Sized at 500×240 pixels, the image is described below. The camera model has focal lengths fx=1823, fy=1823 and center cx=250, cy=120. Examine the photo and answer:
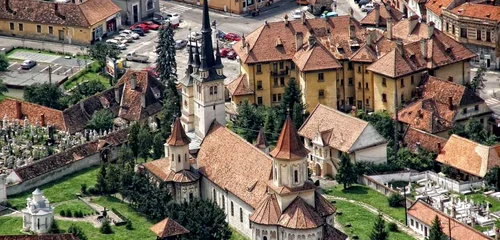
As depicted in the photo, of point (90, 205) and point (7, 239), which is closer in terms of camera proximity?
point (7, 239)

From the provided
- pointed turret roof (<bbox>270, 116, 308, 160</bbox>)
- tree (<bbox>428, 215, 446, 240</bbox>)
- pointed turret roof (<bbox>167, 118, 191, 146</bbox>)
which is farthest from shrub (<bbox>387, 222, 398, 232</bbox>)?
pointed turret roof (<bbox>167, 118, 191, 146</bbox>)

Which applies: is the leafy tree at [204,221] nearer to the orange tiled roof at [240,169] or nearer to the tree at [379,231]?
the orange tiled roof at [240,169]

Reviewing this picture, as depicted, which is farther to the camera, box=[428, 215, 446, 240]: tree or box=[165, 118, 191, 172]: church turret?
box=[165, 118, 191, 172]: church turret

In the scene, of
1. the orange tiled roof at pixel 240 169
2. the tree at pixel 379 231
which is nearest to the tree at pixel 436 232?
the tree at pixel 379 231

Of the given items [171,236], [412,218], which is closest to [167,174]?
[171,236]

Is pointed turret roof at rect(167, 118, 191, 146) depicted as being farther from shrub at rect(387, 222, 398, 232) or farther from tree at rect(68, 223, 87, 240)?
shrub at rect(387, 222, 398, 232)

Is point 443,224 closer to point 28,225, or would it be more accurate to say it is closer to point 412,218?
point 412,218
